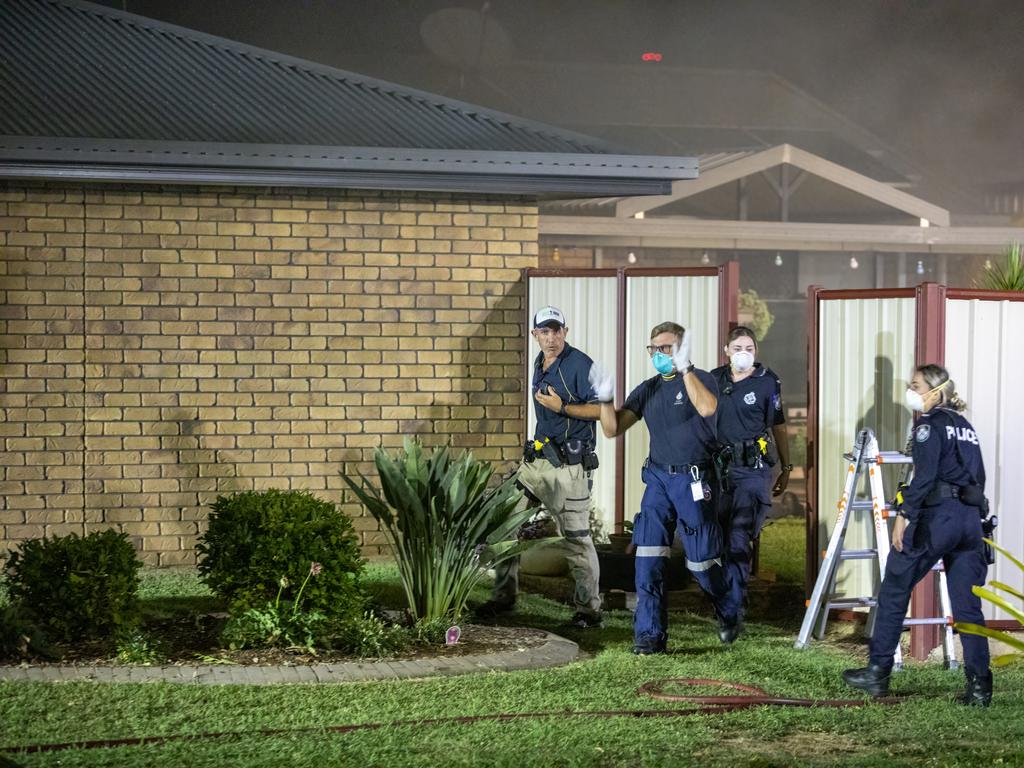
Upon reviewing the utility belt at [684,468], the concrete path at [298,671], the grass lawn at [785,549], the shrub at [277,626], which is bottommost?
the grass lawn at [785,549]

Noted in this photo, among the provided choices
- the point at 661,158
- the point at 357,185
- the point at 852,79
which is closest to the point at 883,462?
the point at 661,158

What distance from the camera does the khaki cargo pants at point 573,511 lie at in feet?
28.2

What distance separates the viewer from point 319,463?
10844 mm

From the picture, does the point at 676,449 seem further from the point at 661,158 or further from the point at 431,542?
the point at 661,158

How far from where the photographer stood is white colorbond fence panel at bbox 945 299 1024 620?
793cm

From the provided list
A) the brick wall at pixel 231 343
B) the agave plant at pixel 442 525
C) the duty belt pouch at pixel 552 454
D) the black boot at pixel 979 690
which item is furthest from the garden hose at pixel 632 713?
the brick wall at pixel 231 343

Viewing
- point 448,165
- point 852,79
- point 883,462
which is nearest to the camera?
point 883,462

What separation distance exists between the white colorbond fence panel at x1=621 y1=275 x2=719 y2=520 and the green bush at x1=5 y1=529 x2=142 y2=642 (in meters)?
4.12

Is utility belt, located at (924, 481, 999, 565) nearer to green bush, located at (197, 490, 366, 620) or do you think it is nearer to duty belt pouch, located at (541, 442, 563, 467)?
duty belt pouch, located at (541, 442, 563, 467)

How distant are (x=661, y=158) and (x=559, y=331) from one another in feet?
8.29

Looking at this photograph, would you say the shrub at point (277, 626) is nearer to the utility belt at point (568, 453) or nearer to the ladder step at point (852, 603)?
the utility belt at point (568, 453)

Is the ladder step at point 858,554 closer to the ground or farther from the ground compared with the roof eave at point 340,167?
closer to the ground

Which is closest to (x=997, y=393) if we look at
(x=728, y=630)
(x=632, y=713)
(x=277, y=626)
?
(x=728, y=630)

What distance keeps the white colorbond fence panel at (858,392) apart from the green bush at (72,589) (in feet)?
13.6
